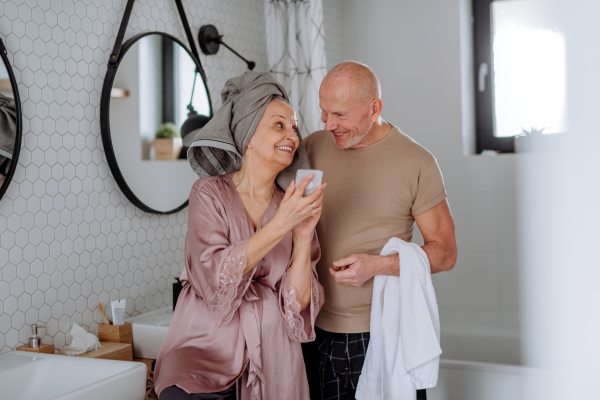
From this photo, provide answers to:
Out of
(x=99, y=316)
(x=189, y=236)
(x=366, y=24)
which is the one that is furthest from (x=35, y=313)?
(x=366, y=24)

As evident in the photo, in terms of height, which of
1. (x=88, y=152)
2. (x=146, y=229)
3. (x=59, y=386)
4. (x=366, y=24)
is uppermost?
(x=366, y=24)

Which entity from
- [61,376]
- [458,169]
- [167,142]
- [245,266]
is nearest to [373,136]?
[245,266]

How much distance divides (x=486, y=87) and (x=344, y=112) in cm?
199

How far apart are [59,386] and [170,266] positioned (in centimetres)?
86

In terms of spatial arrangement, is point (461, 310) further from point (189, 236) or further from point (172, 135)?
point (189, 236)

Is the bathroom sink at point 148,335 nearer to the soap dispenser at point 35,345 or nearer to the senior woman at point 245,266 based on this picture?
the soap dispenser at point 35,345

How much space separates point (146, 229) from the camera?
7.16ft

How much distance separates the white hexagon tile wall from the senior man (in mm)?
807

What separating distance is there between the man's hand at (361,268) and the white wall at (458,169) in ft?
5.58

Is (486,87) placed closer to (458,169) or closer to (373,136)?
(458,169)

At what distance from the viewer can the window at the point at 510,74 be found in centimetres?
312

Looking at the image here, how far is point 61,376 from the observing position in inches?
59.3

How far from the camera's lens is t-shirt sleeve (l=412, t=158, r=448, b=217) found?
165cm

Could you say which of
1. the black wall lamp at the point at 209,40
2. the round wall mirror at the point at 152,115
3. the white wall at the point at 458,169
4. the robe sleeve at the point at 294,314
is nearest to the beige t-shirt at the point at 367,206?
the robe sleeve at the point at 294,314
